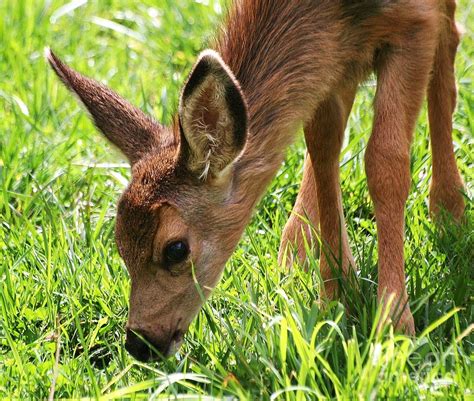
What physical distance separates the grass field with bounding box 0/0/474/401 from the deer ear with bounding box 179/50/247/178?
62 cm

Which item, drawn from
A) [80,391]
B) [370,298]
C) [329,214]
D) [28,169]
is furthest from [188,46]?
[80,391]

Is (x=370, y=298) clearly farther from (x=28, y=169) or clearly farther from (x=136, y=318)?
(x=28, y=169)

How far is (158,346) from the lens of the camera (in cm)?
536

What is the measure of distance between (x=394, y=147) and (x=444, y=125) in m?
1.23

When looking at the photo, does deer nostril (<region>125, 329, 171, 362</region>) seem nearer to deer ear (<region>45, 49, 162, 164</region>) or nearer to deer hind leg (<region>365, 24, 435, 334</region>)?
deer ear (<region>45, 49, 162, 164</region>)

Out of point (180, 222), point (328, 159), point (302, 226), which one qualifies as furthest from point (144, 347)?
point (328, 159)

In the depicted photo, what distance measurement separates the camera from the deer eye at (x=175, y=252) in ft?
17.6

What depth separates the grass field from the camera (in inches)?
189

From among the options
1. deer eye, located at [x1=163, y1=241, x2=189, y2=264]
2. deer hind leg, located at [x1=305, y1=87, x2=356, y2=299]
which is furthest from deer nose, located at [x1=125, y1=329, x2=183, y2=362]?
deer hind leg, located at [x1=305, y1=87, x2=356, y2=299]

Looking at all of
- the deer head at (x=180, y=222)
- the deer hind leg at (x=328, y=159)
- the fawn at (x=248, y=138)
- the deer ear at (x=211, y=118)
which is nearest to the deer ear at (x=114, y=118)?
the fawn at (x=248, y=138)

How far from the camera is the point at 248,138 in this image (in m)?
5.58

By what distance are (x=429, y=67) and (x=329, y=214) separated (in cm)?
95

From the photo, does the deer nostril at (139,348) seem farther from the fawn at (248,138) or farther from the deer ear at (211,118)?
the deer ear at (211,118)

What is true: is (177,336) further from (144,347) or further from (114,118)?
(114,118)
